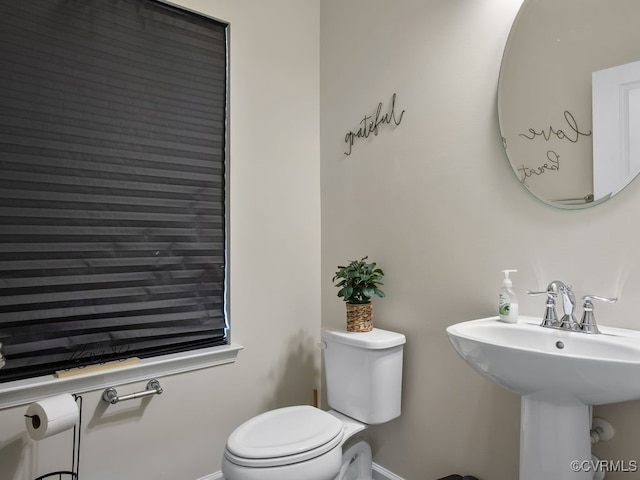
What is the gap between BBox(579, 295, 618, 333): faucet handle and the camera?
1123 millimetres

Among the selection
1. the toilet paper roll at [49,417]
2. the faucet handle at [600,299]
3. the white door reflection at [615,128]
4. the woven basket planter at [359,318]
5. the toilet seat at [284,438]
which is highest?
the white door reflection at [615,128]

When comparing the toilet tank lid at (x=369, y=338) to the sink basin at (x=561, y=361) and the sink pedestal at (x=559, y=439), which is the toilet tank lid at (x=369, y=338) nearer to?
the sink basin at (x=561, y=361)

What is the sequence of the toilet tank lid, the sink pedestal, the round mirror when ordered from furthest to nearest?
the toilet tank lid, the round mirror, the sink pedestal

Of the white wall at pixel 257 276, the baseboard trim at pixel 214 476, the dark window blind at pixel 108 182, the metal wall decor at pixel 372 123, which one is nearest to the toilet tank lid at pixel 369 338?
the white wall at pixel 257 276

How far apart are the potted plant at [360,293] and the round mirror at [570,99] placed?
730mm

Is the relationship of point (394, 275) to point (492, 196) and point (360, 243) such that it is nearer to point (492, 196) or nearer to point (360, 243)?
point (360, 243)

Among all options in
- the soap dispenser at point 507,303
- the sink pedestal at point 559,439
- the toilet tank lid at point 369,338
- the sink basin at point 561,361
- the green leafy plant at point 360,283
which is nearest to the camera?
the sink basin at point 561,361

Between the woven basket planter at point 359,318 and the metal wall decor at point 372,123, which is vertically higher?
the metal wall decor at point 372,123

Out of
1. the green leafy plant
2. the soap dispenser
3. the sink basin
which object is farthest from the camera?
the green leafy plant

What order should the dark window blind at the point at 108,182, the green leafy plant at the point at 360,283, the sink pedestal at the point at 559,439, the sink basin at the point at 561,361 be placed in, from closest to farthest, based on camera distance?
the sink basin at the point at 561,361 < the sink pedestal at the point at 559,439 < the dark window blind at the point at 108,182 < the green leafy plant at the point at 360,283

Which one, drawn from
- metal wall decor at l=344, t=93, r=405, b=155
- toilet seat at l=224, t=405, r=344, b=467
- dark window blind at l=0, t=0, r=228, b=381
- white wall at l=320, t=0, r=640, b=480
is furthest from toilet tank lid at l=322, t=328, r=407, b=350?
metal wall decor at l=344, t=93, r=405, b=155

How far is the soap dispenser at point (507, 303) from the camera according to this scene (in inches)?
51.0

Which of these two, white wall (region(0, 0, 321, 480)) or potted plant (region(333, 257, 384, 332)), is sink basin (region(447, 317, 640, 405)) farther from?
white wall (region(0, 0, 321, 480))

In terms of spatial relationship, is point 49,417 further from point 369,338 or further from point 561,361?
point 561,361
